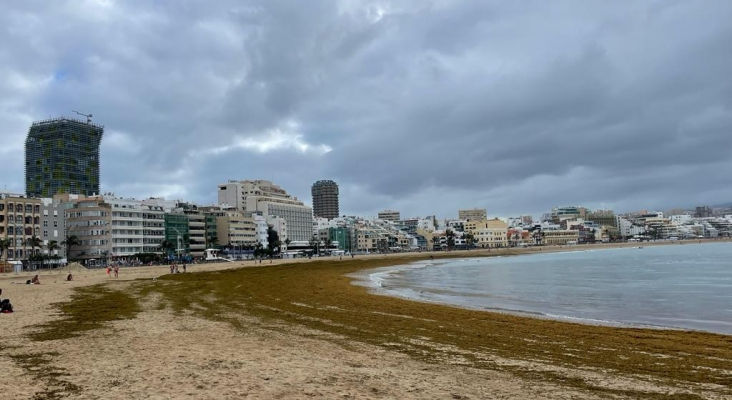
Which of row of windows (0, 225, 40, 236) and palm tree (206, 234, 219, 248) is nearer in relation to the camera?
row of windows (0, 225, 40, 236)

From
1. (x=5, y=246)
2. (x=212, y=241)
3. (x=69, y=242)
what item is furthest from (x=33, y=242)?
(x=212, y=241)

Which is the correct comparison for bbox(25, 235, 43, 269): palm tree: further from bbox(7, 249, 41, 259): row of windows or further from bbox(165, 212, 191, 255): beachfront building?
bbox(165, 212, 191, 255): beachfront building

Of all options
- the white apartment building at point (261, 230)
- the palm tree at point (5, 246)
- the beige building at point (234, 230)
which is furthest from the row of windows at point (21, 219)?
the white apartment building at point (261, 230)

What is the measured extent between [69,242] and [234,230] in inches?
2085

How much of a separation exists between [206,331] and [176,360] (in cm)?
510

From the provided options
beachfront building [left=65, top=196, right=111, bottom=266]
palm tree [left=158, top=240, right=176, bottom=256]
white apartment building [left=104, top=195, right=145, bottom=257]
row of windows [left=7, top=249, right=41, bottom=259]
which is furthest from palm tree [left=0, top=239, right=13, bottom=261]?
palm tree [left=158, top=240, right=176, bottom=256]

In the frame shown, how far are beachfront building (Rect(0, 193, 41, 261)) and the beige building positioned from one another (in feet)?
186

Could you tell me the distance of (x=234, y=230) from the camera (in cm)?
16375

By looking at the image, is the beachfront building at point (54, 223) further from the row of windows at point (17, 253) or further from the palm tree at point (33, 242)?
the row of windows at point (17, 253)

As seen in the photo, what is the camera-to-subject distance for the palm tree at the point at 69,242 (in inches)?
4599

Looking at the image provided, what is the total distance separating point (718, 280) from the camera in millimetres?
45031

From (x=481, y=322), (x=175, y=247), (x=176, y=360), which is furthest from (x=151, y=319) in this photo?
(x=175, y=247)

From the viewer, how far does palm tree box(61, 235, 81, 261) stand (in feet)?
383

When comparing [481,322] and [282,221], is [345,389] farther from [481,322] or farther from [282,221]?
[282,221]
